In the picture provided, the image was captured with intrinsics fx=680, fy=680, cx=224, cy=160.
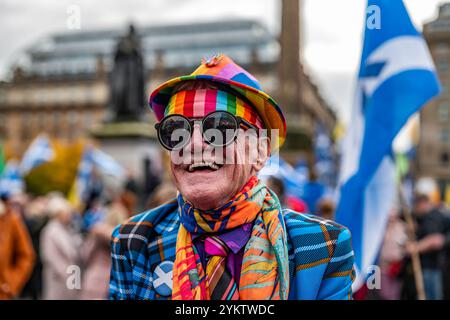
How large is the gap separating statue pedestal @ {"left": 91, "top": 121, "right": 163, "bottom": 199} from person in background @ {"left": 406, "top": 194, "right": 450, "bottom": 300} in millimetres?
6264

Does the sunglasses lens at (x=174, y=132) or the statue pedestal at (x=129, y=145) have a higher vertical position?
the sunglasses lens at (x=174, y=132)

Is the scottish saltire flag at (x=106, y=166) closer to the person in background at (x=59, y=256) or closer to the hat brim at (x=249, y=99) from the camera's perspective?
the person in background at (x=59, y=256)

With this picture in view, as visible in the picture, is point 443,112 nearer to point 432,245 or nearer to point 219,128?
point 432,245

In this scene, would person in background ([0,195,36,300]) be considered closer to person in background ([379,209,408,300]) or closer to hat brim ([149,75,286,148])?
person in background ([379,209,408,300])

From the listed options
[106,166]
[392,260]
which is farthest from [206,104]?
[106,166]

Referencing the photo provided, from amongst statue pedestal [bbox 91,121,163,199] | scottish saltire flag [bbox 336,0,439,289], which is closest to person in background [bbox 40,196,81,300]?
scottish saltire flag [bbox 336,0,439,289]

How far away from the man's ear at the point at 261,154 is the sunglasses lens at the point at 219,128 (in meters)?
0.15

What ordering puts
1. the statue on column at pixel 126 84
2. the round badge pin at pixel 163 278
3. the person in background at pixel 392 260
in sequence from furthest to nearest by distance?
the statue on column at pixel 126 84, the person in background at pixel 392 260, the round badge pin at pixel 163 278

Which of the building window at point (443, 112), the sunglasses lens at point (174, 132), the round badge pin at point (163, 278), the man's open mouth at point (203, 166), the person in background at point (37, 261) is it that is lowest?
the person in background at point (37, 261)

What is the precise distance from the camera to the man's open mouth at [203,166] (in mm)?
1747

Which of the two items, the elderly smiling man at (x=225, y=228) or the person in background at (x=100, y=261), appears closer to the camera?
the elderly smiling man at (x=225, y=228)

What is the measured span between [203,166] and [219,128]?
11 cm

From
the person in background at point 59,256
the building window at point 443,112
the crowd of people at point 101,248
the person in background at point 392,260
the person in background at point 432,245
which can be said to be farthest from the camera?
the person in background at point 432,245

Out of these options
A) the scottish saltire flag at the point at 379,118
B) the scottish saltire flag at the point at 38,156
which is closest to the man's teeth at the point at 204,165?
the scottish saltire flag at the point at 379,118
